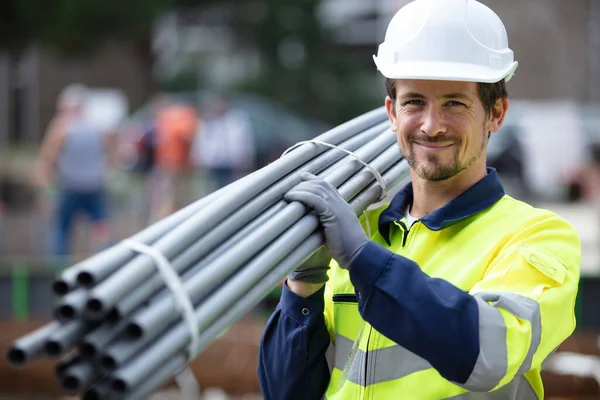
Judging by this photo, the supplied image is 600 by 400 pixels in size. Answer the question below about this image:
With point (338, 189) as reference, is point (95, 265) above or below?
above

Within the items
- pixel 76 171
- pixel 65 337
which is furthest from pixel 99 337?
pixel 76 171

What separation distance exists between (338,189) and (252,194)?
0.30 metres

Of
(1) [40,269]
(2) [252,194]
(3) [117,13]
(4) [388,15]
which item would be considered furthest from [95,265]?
(4) [388,15]

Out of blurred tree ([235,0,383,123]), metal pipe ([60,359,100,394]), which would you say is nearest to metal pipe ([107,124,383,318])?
metal pipe ([60,359,100,394])

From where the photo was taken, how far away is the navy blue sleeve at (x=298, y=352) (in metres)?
2.71

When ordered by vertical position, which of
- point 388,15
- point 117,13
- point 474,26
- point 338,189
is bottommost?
point 388,15

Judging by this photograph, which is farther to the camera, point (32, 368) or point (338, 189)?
point (32, 368)

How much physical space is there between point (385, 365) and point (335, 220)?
467mm

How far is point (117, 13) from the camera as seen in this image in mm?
20594

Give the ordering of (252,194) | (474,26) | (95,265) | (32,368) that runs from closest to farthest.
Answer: (95,265)
(252,194)
(474,26)
(32,368)

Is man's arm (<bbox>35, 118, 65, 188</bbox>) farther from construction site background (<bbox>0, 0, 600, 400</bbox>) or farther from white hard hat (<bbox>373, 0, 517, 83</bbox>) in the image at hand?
white hard hat (<bbox>373, 0, 517, 83</bbox>)

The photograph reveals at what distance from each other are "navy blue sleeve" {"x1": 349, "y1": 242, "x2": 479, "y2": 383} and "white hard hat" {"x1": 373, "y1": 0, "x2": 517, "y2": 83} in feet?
1.80

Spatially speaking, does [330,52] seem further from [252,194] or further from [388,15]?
[252,194]

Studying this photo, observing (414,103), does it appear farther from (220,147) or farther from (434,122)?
(220,147)
